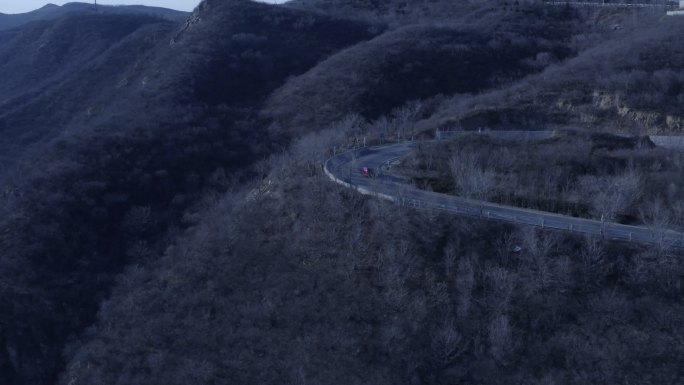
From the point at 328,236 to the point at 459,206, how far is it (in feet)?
18.4

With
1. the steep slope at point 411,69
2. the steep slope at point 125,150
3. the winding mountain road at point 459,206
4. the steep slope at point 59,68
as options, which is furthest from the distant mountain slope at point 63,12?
the winding mountain road at point 459,206

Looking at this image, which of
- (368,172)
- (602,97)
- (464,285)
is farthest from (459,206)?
(602,97)

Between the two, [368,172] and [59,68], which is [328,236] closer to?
[368,172]

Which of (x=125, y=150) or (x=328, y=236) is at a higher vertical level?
(x=125, y=150)

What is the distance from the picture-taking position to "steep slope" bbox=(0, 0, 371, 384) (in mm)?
33031

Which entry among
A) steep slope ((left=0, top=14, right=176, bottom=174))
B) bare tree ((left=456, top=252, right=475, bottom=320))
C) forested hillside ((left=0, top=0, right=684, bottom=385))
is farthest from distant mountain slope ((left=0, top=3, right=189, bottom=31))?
bare tree ((left=456, top=252, right=475, bottom=320))

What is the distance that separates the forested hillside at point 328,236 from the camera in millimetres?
23547

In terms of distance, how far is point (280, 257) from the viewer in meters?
28.9

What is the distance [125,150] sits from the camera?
45.9 meters

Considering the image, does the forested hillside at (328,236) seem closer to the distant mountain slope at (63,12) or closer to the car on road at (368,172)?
the car on road at (368,172)

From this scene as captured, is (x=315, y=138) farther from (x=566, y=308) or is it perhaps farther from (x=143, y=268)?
(x=566, y=308)

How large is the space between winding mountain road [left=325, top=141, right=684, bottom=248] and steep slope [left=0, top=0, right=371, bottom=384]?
12135mm

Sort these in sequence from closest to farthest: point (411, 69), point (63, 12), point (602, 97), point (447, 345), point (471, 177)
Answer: point (447, 345)
point (471, 177)
point (602, 97)
point (411, 69)
point (63, 12)

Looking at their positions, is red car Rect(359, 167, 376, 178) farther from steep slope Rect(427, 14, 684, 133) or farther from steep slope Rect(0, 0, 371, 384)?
steep slope Rect(0, 0, 371, 384)
